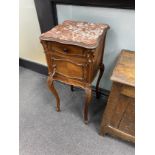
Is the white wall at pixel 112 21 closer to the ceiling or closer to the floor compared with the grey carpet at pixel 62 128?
closer to the ceiling

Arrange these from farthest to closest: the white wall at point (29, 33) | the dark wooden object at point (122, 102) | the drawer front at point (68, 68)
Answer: the white wall at point (29, 33), the drawer front at point (68, 68), the dark wooden object at point (122, 102)

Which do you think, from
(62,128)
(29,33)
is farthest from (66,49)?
(29,33)

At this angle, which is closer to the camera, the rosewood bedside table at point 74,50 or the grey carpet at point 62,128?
the rosewood bedside table at point 74,50

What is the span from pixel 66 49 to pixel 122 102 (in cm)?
50

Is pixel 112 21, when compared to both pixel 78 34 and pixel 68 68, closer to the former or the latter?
pixel 78 34

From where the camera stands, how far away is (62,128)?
1.47m

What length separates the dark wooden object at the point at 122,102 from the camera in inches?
38.6

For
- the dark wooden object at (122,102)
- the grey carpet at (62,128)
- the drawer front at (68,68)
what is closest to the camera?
the dark wooden object at (122,102)

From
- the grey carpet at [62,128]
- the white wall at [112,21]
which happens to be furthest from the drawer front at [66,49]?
the grey carpet at [62,128]

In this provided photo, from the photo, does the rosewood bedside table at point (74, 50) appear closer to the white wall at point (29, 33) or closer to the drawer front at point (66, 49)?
the drawer front at point (66, 49)

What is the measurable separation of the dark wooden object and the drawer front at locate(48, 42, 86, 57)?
0.24 meters
